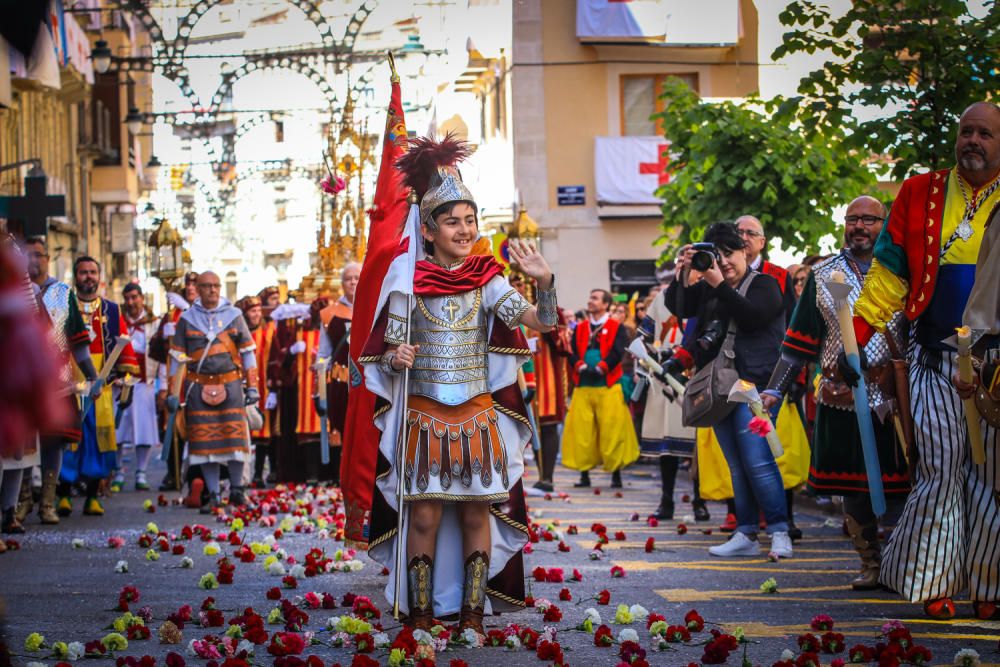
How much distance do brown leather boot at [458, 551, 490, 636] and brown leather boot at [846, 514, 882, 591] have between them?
8.02 ft

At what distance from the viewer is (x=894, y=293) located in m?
7.08

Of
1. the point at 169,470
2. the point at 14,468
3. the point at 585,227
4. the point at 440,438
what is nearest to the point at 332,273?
the point at 169,470

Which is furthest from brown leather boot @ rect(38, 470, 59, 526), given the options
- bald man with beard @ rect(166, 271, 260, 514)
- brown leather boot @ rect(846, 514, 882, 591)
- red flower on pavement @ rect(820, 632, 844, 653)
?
red flower on pavement @ rect(820, 632, 844, 653)

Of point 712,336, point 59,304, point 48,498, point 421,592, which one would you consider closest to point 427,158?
point 421,592

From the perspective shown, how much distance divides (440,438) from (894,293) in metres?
2.20

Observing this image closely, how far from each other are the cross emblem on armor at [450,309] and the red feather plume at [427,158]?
610 millimetres

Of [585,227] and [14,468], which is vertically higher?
[585,227]

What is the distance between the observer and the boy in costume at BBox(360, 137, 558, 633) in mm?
6855

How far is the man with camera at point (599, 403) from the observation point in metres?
16.5

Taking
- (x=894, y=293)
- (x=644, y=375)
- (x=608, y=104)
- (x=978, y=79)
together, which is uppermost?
(x=608, y=104)

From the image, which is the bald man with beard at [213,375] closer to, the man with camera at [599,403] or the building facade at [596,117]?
the man with camera at [599,403]

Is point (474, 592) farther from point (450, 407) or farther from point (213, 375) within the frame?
point (213, 375)

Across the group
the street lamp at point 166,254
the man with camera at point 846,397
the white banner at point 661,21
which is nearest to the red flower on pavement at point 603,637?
the man with camera at point 846,397

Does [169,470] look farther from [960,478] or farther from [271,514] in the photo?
[960,478]
